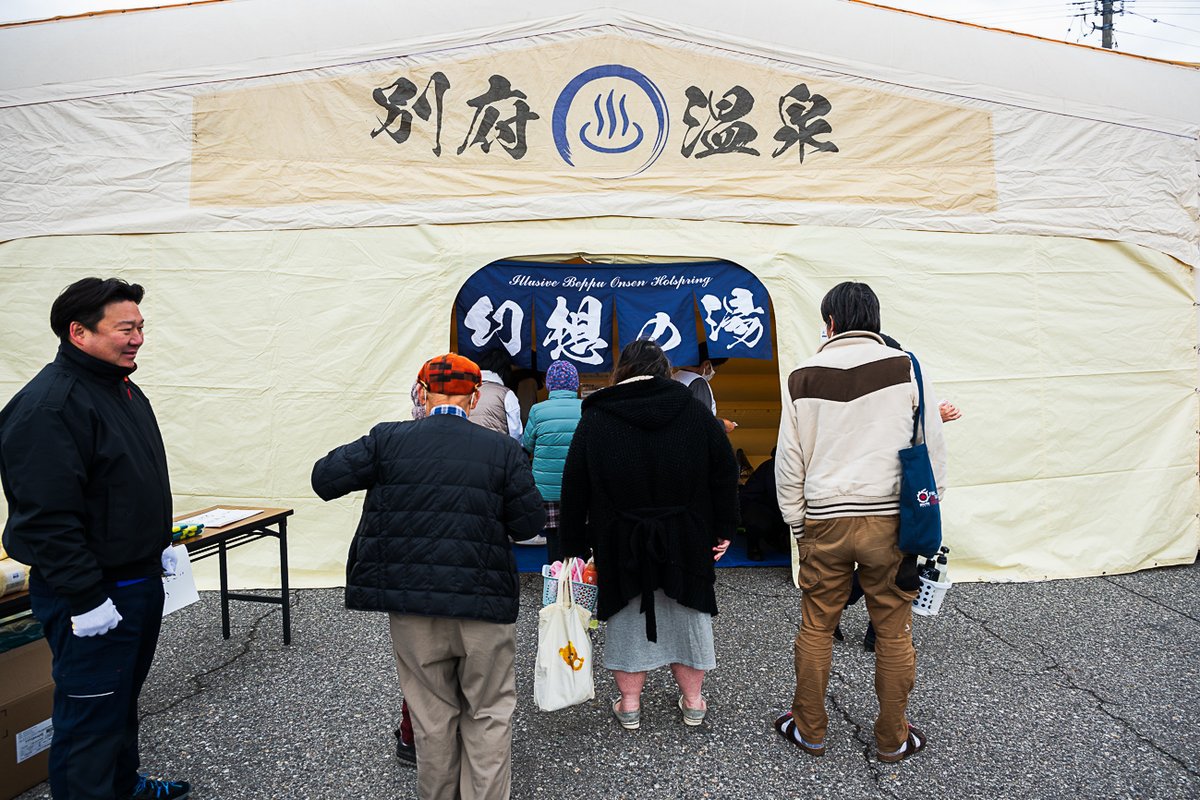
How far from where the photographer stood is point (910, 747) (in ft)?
9.40

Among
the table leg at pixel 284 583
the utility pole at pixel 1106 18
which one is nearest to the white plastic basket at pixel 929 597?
the table leg at pixel 284 583

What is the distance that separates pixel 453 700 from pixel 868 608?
5.67ft

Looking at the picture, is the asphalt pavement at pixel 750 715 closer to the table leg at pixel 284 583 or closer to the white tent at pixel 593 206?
the table leg at pixel 284 583

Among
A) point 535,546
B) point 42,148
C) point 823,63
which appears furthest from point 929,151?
point 42,148

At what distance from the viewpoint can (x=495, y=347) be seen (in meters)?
5.43

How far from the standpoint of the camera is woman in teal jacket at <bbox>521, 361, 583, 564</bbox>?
4.62 meters

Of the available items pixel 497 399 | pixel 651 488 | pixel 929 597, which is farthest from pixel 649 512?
pixel 497 399

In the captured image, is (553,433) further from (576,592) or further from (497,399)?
(576,592)

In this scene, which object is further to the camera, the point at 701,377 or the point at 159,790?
the point at 701,377

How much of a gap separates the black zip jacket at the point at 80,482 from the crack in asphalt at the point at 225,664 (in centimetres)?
140

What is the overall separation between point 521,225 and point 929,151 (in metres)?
3.39

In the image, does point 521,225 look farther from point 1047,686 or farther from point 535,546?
point 1047,686

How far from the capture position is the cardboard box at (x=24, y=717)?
2551 millimetres

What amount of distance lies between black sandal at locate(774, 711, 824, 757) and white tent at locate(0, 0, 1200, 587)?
2.80m
